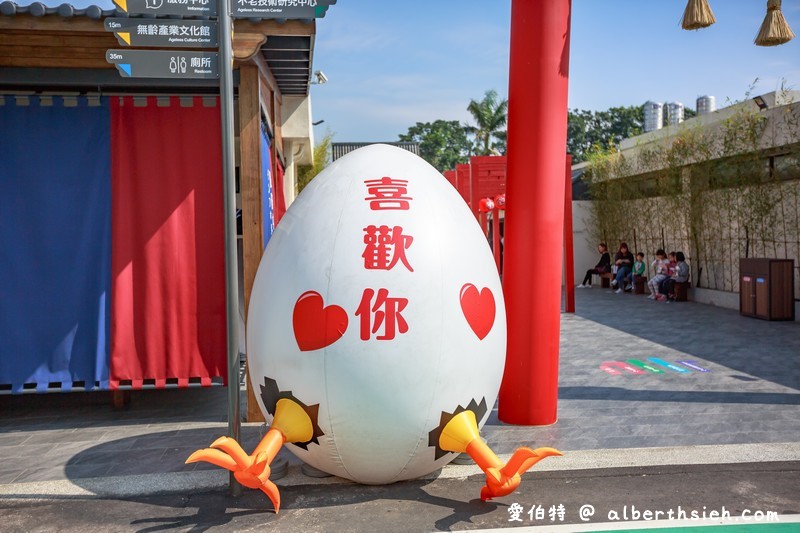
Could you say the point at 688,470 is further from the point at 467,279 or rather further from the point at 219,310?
the point at 219,310

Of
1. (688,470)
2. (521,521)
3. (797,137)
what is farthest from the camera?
(797,137)

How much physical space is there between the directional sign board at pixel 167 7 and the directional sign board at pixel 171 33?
127 mm

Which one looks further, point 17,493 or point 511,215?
point 511,215

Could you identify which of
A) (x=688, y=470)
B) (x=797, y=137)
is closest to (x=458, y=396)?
(x=688, y=470)

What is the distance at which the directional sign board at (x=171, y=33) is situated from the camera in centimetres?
453

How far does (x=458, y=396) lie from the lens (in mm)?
4398

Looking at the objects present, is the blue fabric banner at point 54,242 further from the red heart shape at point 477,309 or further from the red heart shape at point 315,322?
the red heart shape at point 477,309

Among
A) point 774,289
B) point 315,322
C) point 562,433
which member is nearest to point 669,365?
point 562,433

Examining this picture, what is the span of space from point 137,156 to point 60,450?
109 inches

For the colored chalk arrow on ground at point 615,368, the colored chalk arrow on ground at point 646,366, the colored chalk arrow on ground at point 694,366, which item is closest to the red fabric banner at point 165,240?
the colored chalk arrow on ground at point 615,368

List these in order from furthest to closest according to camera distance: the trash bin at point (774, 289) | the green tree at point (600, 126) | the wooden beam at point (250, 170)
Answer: the green tree at point (600, 126) < the trash bin at point (774, 289) < the wooden beam at point (250, 170)

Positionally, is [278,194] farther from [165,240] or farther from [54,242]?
[54,242]

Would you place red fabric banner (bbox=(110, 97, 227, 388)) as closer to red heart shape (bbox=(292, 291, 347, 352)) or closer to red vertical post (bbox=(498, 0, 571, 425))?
red heart shape (bbox=(292, 291, 347, 352))

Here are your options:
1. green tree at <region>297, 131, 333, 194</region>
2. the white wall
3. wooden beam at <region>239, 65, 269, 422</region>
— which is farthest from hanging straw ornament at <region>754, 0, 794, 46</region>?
green tree at <region>297, 131, 333, 194</region>
